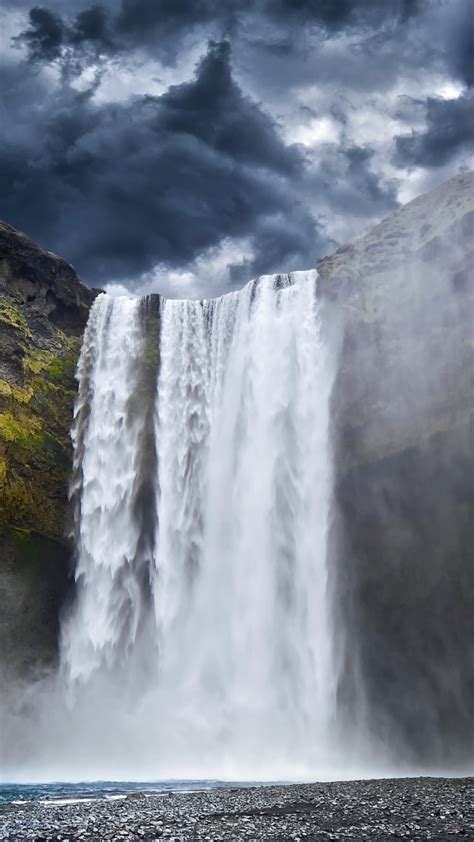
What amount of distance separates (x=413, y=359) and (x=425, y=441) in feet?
12.1

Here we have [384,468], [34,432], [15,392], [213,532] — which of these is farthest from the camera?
[34,432]

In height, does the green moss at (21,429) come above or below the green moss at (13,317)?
below

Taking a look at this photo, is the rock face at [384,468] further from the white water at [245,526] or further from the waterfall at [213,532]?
the white water at [245,526]

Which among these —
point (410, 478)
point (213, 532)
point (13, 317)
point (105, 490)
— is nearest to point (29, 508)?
point (105, 490)

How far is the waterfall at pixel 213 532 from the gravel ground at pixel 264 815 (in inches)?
308

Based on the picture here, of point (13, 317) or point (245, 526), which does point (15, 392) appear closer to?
point (13, 317)

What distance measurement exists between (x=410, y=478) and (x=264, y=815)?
17205mm

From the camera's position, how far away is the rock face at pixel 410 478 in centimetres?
2600

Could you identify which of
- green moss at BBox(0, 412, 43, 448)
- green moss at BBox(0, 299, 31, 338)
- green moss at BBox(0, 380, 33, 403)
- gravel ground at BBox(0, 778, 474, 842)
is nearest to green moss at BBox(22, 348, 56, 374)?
green moss at BBox(0, 299, 31, 338)

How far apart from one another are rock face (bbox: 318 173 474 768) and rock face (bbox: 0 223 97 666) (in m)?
12.0

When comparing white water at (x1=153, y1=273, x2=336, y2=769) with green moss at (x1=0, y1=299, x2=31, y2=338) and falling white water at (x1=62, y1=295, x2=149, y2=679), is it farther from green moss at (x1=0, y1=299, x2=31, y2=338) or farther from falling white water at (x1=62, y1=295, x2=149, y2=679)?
green moss at (x1=0, y1=299, x2=31, y2=338)

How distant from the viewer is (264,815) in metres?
13.6

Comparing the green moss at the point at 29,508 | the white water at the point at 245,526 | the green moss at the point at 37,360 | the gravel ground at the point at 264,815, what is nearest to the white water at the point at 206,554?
the white water at the point at 245,526

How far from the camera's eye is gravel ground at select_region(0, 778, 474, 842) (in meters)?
11.6
